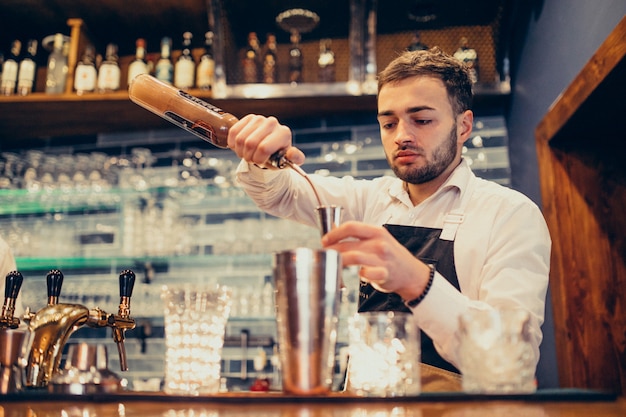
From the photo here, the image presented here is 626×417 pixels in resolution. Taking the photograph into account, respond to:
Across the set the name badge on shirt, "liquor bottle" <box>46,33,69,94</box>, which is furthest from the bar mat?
"liquor bottle" <box>46,33,69,94</box>

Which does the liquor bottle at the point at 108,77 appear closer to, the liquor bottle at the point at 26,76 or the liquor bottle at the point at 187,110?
the liquor bottle at the point at 26,76

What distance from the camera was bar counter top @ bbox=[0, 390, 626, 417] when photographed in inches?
26.4

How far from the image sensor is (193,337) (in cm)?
84

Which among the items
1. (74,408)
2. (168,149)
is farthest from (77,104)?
(74,408)

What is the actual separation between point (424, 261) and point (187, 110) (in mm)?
695

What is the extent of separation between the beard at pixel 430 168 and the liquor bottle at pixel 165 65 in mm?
1719

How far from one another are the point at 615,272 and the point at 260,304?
145 cm

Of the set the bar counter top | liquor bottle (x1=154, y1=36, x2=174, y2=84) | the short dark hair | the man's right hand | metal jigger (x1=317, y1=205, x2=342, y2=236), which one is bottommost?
the bar counter top

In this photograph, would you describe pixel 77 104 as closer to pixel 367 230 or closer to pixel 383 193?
pixel 383 193

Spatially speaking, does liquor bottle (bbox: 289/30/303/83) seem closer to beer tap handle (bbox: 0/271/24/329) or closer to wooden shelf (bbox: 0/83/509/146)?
wooden shelf (bbox: 0/83/509/146)

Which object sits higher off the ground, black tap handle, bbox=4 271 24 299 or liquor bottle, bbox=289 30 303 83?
liquor bottle, bbox=289 30 303 83

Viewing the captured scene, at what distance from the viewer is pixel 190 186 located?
119 inches

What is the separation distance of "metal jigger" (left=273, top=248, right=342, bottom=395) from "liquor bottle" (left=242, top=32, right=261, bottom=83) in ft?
7.67

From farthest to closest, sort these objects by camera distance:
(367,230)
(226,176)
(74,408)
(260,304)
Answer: (226,176) < (260,304) < (367,230) < (74,408)
